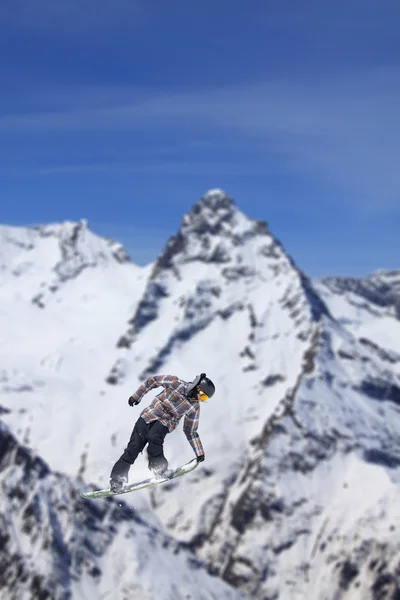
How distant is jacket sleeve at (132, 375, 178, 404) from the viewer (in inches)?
1237

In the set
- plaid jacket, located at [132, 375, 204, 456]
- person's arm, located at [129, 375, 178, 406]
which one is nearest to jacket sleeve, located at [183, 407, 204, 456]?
plaid jacket, located at [132, 375, 204, 456]

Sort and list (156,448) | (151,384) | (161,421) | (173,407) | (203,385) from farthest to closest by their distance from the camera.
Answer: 1. (156,448)
2. (161,421)
3. (173,407)
4. (151,384)
5. (203,385)

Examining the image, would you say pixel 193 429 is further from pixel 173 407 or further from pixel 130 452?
pixel 130 452

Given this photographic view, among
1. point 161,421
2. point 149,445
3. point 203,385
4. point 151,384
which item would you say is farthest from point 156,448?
point 203,385

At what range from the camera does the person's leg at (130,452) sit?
32938mm

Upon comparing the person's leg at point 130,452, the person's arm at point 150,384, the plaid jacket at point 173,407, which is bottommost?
the person's leg at point 130,452

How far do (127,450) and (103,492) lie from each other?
Answer: 3.02 m

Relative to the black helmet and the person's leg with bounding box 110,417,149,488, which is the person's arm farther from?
the person's leg with bounding box 110,417,149,488

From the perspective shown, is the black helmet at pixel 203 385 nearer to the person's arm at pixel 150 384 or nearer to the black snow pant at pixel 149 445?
the person's arm at pixel 150 384

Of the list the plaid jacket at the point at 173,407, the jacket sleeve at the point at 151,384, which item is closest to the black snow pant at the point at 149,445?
the plaid jacket at the point at 173,407

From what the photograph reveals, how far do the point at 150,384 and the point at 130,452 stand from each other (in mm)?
3518

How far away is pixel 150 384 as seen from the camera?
31484mm

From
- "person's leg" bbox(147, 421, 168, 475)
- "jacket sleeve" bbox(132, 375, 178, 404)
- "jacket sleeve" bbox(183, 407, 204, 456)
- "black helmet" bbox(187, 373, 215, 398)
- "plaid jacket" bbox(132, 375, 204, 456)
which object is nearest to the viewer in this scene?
"black helmet" bbox(187, 373, 215, 398)

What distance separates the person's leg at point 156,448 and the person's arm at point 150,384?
5.17 ft
